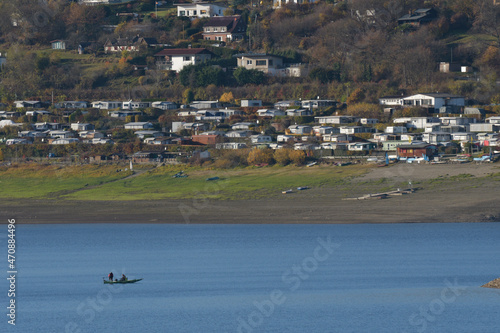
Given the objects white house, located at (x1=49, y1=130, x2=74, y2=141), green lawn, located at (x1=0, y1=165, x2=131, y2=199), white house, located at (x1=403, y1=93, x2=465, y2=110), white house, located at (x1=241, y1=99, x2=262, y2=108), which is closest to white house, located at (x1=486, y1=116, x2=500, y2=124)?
white house, located at (x1=403, y1=93, x2=465, y2=110)

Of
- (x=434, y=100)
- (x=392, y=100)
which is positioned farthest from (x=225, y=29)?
(x=434, y=100)

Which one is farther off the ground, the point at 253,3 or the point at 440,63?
the point at 253,3

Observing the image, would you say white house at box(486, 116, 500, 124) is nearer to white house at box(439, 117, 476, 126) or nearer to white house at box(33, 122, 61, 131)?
white house at box(439, 117, 476, 126)

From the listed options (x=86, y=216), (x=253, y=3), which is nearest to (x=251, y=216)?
(x=86, y=216)

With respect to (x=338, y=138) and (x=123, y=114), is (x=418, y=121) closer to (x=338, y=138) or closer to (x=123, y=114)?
(x=338, y=138)

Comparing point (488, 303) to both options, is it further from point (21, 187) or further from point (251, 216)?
point (21, 187)

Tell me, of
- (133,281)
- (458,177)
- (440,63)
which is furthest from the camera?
(440,63)
